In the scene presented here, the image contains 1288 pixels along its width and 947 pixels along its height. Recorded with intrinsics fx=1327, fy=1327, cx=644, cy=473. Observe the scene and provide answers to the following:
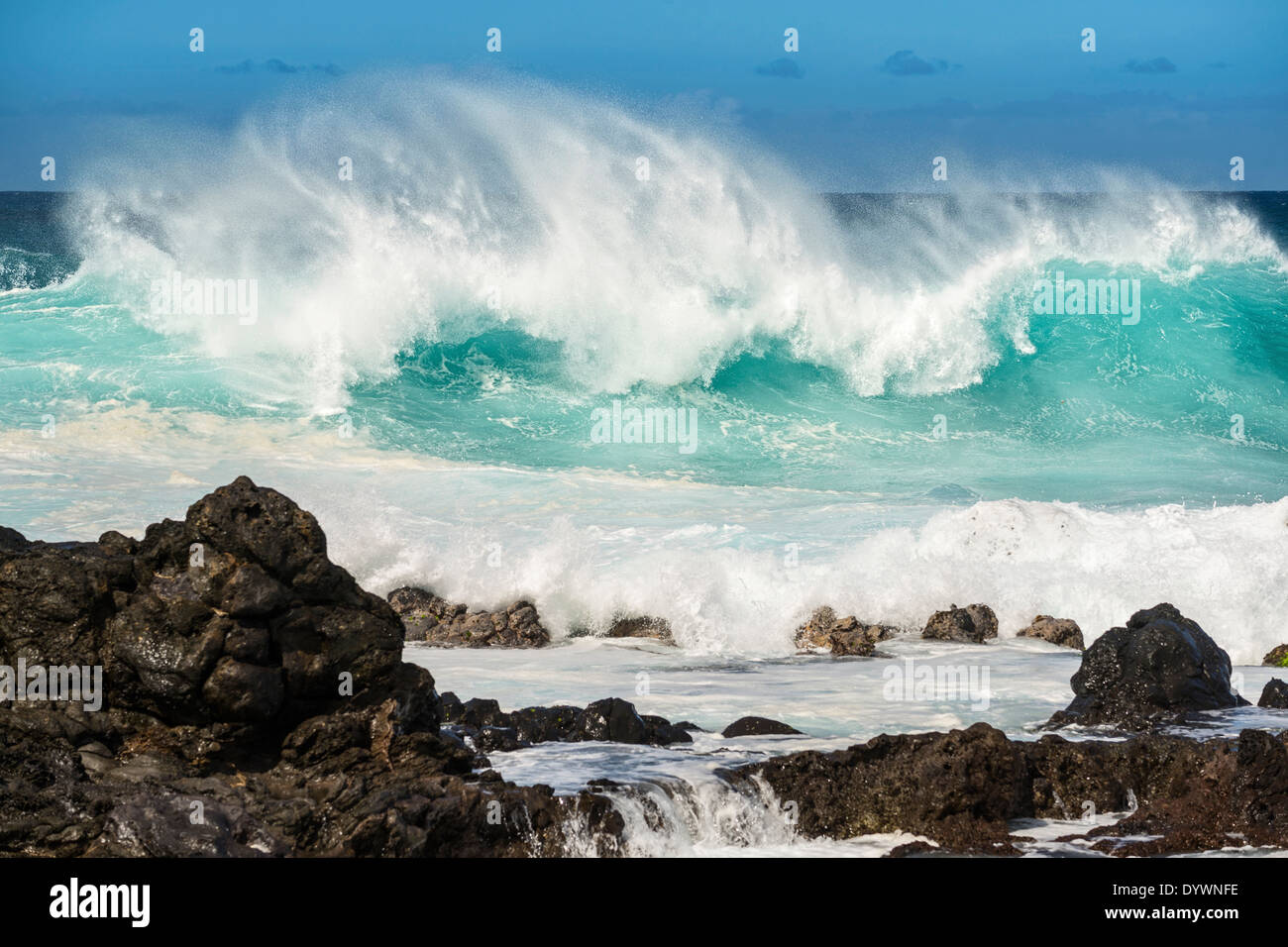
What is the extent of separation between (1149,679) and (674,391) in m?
15.1

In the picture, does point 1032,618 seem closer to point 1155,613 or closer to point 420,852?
point 1155,613

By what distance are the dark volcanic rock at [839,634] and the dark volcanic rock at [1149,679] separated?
118 inches

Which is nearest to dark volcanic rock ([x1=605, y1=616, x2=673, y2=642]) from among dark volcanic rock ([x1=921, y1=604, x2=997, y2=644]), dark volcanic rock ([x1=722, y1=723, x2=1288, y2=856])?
dark volcanic rock ([x1=921, y1=604, x2=997, y2=644])

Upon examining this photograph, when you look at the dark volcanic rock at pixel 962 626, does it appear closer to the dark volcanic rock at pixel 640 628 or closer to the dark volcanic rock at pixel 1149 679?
the dark volcanic rock at pixel 640 628

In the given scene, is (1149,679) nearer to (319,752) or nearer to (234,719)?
(319,752)

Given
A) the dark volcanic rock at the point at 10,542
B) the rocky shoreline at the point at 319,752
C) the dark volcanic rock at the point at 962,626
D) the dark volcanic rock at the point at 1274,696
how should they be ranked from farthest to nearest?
the dark volcanic rock at the point at 962,626
the dark volcanic rock at the point at 1274,696
the dark volcanic rock at the point at 10,542
the rocky shoreline at the point at 319,752

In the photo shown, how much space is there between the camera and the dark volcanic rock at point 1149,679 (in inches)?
340

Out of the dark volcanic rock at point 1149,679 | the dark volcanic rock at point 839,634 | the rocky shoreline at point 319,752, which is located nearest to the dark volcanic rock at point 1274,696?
the dark volcanic rock at point 1149,679

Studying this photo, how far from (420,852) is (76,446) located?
15105mm

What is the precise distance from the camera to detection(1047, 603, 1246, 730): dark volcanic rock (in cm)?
865

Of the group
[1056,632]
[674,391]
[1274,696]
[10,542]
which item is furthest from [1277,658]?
[674,391]

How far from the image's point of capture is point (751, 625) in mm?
12641
